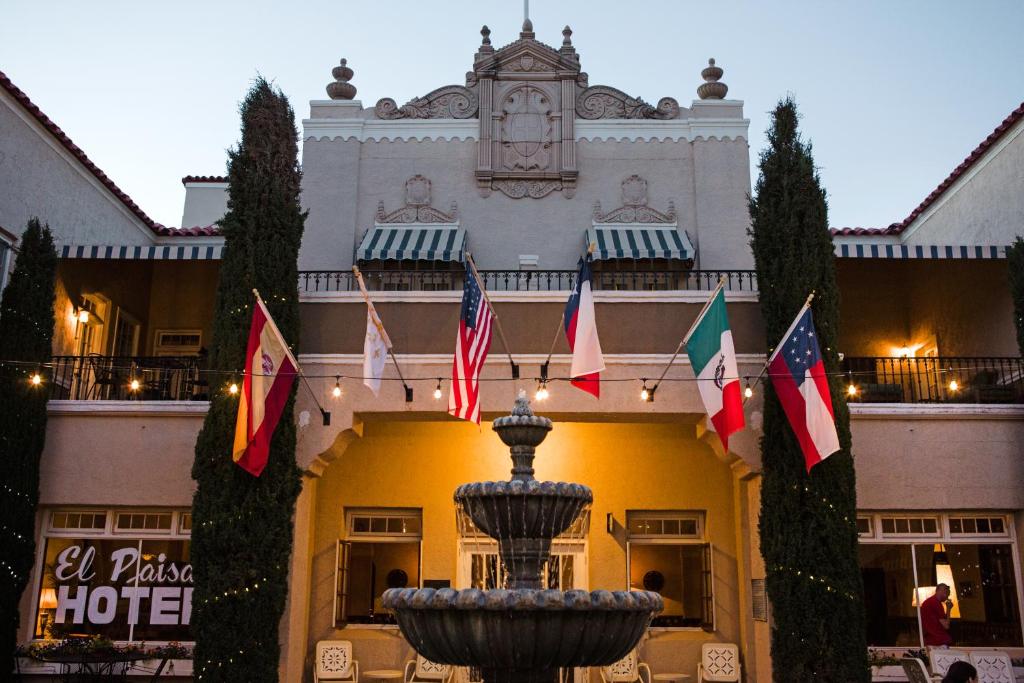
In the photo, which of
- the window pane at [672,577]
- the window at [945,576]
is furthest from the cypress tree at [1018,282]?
the window pane at [672,577]

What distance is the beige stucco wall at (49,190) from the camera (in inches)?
590

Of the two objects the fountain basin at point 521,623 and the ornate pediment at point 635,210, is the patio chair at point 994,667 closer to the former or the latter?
the fountain basin at point 521,623

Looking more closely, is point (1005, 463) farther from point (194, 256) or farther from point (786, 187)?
point (194, 256)

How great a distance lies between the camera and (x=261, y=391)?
39.8 feet

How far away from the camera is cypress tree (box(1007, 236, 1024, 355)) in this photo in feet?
46.4

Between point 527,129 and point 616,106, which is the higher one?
point 616,106

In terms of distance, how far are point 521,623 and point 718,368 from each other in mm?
6038

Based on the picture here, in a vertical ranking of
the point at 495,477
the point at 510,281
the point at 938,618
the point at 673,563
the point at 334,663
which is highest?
the point at 510,281

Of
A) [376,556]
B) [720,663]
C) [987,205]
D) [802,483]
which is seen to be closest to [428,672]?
[376,556]

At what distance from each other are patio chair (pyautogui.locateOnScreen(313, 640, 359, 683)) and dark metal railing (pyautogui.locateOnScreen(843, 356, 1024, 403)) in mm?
8742

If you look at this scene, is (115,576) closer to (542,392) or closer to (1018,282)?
(542,392)

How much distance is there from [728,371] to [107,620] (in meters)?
9.70

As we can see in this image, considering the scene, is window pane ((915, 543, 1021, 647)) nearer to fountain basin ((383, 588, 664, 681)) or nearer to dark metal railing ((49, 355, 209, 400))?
fountain basin ((383, 588, 664, 681))

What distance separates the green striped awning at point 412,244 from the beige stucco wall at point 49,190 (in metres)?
4.84
